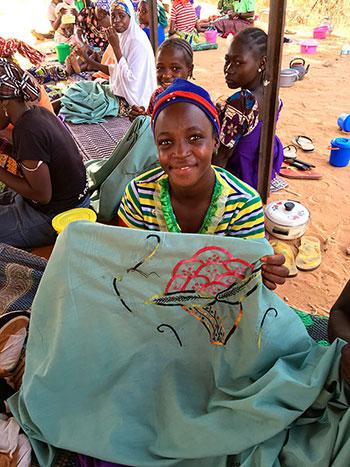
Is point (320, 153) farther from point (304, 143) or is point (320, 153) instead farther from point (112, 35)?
point (112, 35)

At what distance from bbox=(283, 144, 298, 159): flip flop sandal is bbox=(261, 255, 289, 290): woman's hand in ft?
12.0

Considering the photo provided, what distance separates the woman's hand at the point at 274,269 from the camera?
1174 mm

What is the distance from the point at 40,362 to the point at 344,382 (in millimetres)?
1009

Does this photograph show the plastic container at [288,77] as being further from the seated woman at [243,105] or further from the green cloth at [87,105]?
the seated woman at [243,105]

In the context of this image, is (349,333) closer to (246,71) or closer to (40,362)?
(40,362)

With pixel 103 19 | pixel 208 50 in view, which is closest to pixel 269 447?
pixel 103 19

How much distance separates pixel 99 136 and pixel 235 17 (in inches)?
277

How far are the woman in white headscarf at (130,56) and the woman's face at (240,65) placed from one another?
1811 millimetres

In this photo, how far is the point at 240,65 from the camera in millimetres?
2547

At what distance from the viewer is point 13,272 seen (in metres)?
2.25

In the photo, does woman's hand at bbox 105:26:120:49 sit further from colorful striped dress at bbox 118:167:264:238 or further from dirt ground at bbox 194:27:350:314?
colorful striped dress at bbox 118:167:264:238

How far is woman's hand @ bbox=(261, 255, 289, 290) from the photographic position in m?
1.17

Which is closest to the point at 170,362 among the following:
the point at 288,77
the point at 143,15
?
the point at 143,15

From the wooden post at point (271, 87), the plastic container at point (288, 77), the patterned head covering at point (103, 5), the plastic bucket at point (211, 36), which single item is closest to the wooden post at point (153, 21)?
the patterned head covering at point (103, 5)
